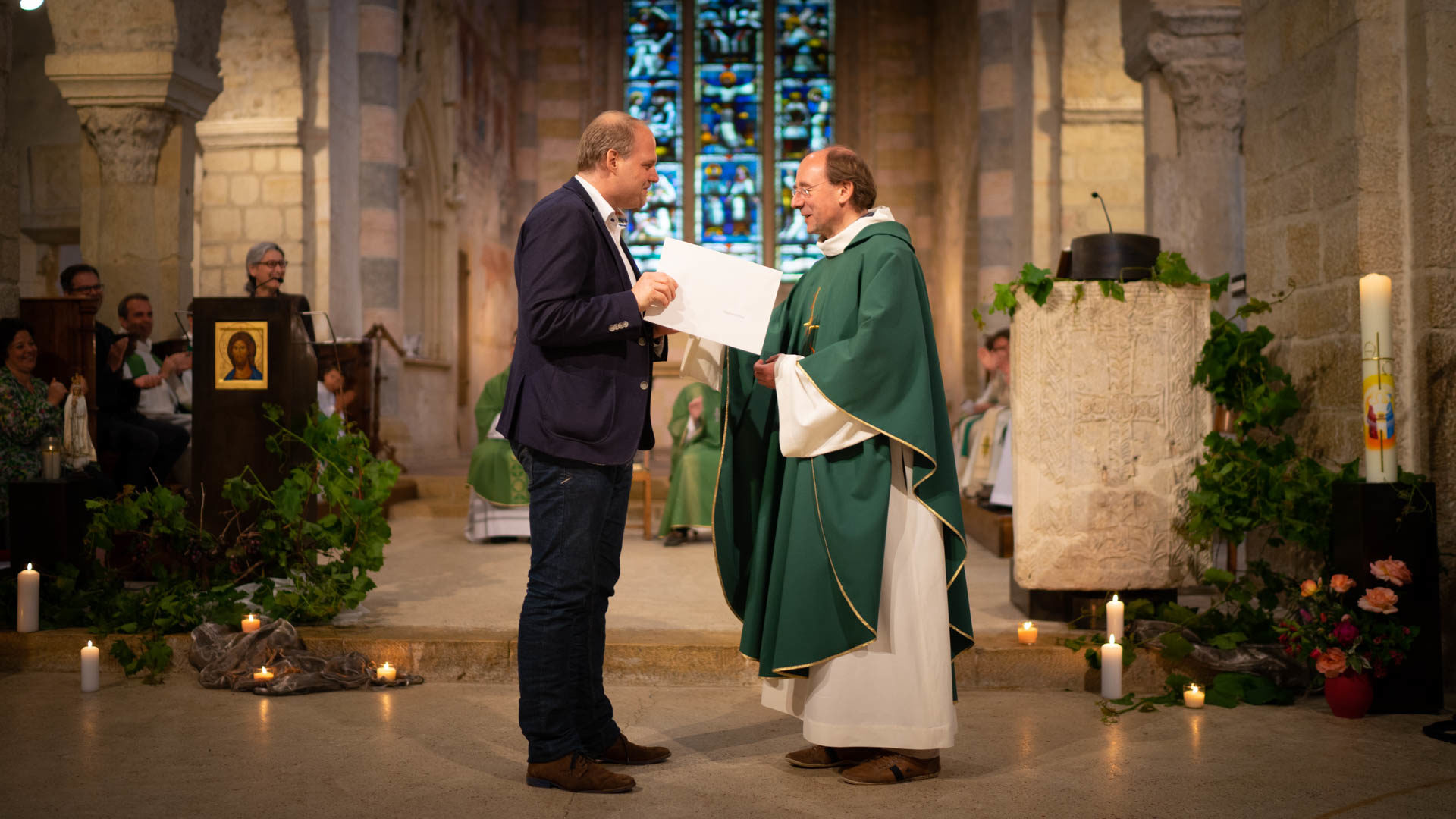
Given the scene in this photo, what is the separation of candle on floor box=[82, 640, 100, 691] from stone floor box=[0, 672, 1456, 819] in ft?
0.12

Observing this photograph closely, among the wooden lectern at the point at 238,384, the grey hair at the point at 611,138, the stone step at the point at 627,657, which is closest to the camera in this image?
the grey hair at the point at 611,138

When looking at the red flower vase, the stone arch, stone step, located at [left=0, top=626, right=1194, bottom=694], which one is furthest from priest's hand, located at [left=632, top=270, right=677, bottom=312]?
the stone arch

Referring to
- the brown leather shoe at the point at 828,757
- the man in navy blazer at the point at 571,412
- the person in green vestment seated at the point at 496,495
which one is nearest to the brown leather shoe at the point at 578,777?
the man in navy blazer at the point at 571,412

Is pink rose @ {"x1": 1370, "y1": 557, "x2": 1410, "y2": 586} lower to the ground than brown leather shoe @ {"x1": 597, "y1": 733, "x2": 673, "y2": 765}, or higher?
higher

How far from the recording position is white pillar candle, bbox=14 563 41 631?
4.28 m

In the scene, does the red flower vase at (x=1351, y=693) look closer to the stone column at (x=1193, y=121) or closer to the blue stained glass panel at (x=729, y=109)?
the stone column at (x=1193, y=121)

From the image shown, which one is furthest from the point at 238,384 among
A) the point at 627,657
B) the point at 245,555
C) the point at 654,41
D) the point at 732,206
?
the point at 654,41

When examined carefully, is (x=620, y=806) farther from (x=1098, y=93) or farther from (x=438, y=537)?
(x=1098, y=93)

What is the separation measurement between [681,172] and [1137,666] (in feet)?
46.2

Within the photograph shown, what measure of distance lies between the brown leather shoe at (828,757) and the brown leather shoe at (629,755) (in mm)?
348

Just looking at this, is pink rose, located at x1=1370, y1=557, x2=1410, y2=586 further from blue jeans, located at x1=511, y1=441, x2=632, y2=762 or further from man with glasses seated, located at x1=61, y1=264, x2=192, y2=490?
man with glasses seated, located at x1=61, y1=264, x2=192, y2=490

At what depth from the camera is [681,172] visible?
56.5 ft

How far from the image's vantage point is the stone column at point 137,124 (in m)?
7.25

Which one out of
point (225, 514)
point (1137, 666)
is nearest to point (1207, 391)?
point (1137, 666)
